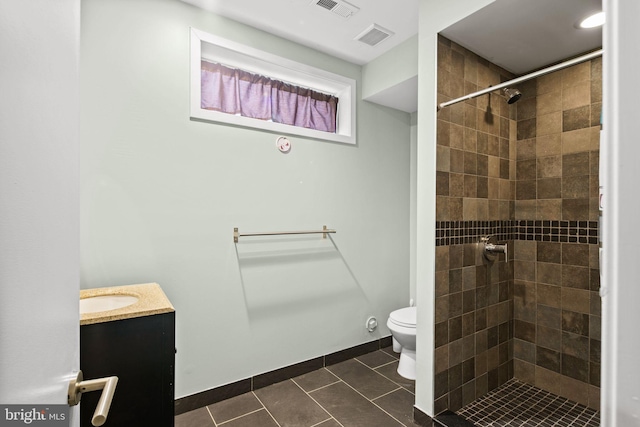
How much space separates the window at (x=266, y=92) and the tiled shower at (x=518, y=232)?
3.42ft

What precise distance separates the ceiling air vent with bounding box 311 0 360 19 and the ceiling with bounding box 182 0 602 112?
3cm

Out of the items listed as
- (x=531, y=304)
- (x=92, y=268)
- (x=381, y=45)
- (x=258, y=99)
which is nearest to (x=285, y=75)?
(x=258, y=99)

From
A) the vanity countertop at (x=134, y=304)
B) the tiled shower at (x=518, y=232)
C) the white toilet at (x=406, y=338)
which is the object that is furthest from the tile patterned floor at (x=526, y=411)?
the vanity countertop at (x=134, y=304)

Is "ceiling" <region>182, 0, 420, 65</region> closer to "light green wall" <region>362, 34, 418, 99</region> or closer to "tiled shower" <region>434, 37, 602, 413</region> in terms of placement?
"light green wall" <region>362, 34, 418, 99</region>

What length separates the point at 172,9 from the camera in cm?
198

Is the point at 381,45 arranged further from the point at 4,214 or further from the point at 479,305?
the point at 4,214

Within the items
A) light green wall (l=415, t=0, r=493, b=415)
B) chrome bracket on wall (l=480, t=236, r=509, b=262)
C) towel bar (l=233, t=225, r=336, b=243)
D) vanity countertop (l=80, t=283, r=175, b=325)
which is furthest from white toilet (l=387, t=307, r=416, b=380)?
vanity countertop (l=80, t=283, r=175, b=325)

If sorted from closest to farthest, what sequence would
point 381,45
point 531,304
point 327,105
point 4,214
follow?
1. point 4,214
2. point 531,304
3. point 381,45
4. point 327,105

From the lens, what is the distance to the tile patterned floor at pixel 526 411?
1877 mm

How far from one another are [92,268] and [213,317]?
0.76m

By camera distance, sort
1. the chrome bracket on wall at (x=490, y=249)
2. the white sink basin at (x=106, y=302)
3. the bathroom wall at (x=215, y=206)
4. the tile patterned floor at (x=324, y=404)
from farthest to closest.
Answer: the chrome bracket on wall at (x=490, y=249) → the tile patterned floor at (x=324, y=404) → the bathroom wall at (x=215, y=206) → the white sink basin at (x=106, y=302)

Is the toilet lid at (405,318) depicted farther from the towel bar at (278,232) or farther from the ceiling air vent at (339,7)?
the ceiling air vent at (339,7)

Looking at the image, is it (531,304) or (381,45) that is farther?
(381,45)

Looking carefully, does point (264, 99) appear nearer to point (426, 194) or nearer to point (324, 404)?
point (426, 194)
